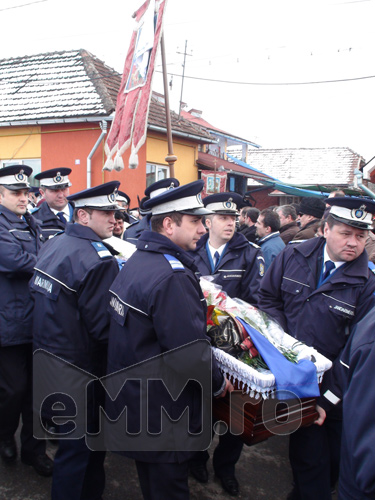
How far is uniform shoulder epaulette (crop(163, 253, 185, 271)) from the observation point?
7.41ft

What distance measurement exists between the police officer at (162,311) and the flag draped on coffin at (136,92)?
8.15 feet

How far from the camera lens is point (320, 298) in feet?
10.0

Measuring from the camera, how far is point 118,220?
19.7ft

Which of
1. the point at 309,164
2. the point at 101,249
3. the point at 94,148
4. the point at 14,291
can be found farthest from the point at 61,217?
the point at 309,164

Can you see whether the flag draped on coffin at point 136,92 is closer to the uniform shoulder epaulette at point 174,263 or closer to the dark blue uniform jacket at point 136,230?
the dark blue uniform jacket at point 136,230

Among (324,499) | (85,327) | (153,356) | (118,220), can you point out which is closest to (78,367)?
(85,327)

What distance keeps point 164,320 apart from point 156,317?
0.16ft

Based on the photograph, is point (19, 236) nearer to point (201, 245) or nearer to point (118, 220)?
point (201, 245)

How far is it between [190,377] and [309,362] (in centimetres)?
74

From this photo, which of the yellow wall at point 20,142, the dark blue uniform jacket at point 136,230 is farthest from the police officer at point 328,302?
the yellow wall at point 20,142

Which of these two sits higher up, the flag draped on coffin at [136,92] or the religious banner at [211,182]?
the flag draped on coffin at [136,92]

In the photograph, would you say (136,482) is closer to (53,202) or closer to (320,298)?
(320,298)

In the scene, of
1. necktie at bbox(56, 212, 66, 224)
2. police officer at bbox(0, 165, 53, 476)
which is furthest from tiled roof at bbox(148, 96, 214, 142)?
police officer at bbox(0, 165, 53, 476)

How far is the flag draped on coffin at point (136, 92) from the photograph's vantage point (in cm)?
503
